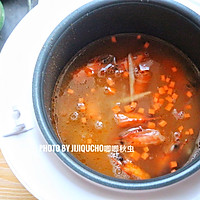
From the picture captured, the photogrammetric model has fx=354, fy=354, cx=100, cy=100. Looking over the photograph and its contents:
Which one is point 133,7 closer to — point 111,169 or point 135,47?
point 135,47

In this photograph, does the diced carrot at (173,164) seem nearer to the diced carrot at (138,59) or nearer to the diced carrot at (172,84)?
the diced carrot at (172,84)

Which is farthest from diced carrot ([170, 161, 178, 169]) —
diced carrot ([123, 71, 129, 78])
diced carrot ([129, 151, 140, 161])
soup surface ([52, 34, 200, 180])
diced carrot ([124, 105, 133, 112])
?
diced carrot ([123, 71, 129, 78])

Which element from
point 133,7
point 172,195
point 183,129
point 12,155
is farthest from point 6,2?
point 172,195

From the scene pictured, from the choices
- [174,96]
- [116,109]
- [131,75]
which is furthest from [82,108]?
[174,96]

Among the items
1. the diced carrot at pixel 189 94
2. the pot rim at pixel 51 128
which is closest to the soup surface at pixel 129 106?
the diced carrot at pixel 189 94

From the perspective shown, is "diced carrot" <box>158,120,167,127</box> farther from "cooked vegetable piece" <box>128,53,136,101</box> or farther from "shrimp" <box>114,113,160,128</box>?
"cooked vegetable piece" <box>128,53,136,101</box>

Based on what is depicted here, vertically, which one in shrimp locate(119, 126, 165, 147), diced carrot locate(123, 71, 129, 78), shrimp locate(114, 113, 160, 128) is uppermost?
diced carrot locate(123, 71, 129, 78)

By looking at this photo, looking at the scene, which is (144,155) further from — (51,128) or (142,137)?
(51,128)
